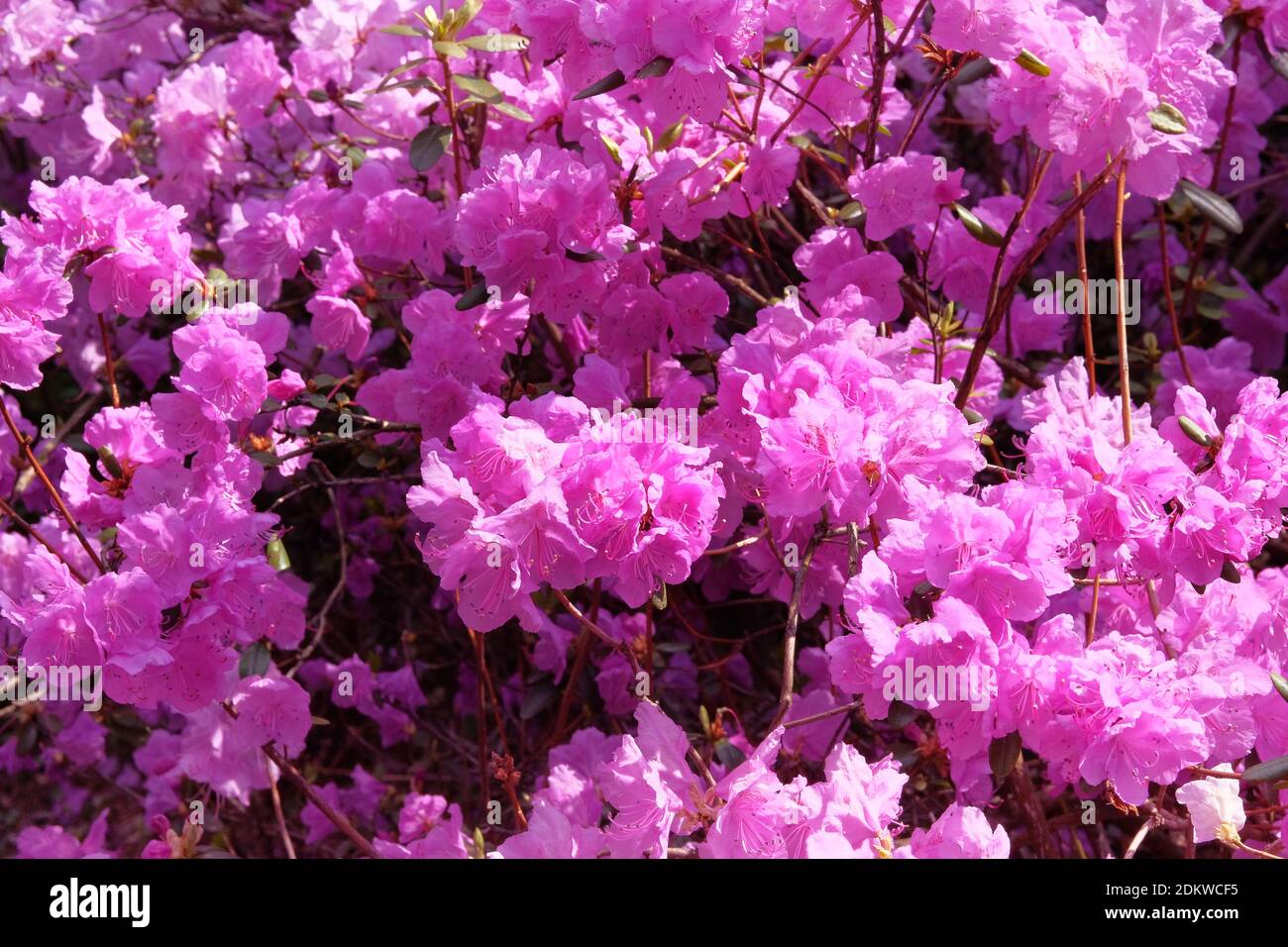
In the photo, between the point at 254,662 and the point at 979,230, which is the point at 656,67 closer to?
the point at 979,230

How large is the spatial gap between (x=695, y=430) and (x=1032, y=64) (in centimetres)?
61

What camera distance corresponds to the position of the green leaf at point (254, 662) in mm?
1902

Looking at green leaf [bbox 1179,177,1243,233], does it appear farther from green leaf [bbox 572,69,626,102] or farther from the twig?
the twig

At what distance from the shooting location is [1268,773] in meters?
1.45

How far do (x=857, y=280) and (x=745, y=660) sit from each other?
964mm

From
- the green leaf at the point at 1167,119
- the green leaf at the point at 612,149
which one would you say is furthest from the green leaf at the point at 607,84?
the green leaf at the point at 1167,119

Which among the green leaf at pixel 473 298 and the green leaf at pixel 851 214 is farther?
the green leaf at pixel 851 214

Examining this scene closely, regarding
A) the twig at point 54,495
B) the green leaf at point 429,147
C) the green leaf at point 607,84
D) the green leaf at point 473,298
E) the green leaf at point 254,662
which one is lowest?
the green leaf at point 254,662

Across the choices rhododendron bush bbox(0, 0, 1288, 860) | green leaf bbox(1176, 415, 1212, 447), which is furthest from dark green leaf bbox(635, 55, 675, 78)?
green leaf bbox(1176, 415, 1212, 447)

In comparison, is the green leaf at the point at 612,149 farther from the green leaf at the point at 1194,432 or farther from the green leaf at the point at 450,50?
the green leaf at the point at 1194,432

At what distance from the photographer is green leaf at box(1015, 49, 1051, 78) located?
1548mm

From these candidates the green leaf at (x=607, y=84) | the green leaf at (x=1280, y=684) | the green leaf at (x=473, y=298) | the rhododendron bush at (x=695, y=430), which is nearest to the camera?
the rhododendron bush at (x=695, y=430)

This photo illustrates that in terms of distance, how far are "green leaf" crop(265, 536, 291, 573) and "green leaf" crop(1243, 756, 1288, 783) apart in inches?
52.4
